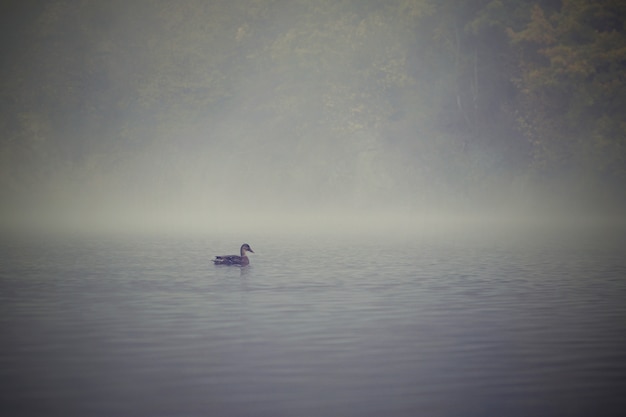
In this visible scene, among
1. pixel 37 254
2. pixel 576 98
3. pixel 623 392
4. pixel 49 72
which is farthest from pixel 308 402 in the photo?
pixel 49 72

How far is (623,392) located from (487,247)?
22.2 m

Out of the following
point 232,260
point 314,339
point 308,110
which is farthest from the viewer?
point 308,110

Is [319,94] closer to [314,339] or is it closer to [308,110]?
[308,110]

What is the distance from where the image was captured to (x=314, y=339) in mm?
11891

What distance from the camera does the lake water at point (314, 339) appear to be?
8703 mm

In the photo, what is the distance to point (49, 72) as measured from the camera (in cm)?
8544

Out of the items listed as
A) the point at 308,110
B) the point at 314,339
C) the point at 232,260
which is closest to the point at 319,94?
the point at 308,110

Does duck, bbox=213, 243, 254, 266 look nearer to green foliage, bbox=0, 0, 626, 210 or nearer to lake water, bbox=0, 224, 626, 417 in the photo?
lake water, bbox=0, 224, 626, 417

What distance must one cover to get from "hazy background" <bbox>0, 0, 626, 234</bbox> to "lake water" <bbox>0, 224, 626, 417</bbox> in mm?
38699

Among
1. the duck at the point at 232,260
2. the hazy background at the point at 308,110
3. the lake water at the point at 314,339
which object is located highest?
the hazy background at the point at 308,110

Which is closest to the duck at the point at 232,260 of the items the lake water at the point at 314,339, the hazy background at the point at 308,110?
the lake water at the point at 314,339

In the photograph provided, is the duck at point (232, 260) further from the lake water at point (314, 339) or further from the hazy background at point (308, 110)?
the hazy background at point (308, 110)

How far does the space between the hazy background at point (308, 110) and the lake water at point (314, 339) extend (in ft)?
127

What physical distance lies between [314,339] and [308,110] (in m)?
66.9
